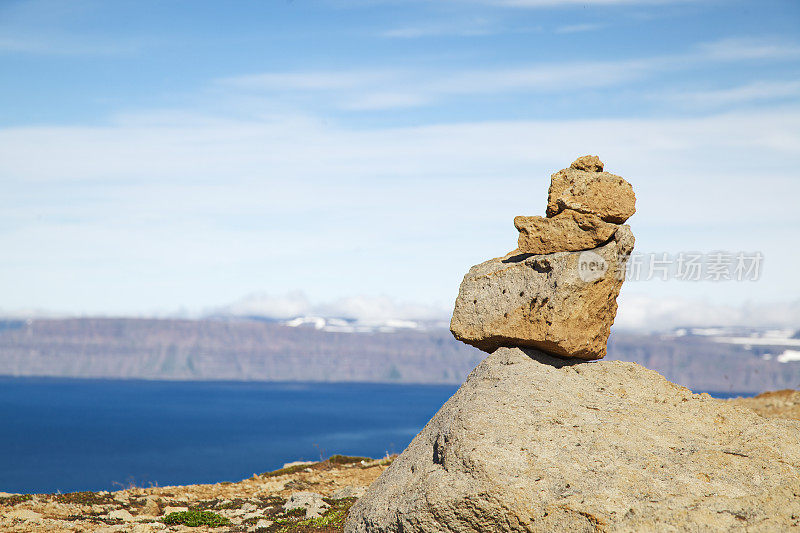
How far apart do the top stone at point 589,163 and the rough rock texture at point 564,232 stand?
4.02ft

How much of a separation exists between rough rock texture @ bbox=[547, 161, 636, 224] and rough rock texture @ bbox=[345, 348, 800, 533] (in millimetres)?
3596

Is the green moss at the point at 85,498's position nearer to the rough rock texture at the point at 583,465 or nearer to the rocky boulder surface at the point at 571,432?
the rough rock texture at the point at 583,465

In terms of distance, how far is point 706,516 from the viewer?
1103 cm

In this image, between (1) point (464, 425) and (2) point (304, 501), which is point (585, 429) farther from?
(2) point (304, 501)

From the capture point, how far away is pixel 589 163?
15.9 meters

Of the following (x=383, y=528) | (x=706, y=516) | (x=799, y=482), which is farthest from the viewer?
(x=383, y=528)

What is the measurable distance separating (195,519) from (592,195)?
11.9m

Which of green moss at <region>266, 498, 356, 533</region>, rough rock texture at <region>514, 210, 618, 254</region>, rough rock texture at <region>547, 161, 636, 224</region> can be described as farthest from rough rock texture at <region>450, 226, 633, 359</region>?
green moss at <region>266, 498, 356, 533</region>

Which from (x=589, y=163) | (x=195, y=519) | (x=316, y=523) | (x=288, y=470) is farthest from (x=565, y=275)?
(x=288, y=470)

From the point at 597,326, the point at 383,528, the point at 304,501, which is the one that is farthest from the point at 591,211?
the point at 304,501

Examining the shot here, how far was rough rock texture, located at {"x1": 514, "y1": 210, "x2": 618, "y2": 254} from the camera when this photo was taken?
15.3 m

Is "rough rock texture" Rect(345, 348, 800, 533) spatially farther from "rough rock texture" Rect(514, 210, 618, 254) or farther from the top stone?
the top stone

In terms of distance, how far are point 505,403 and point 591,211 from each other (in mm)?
4617

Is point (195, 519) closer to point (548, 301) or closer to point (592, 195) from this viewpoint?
point (548, 301)
